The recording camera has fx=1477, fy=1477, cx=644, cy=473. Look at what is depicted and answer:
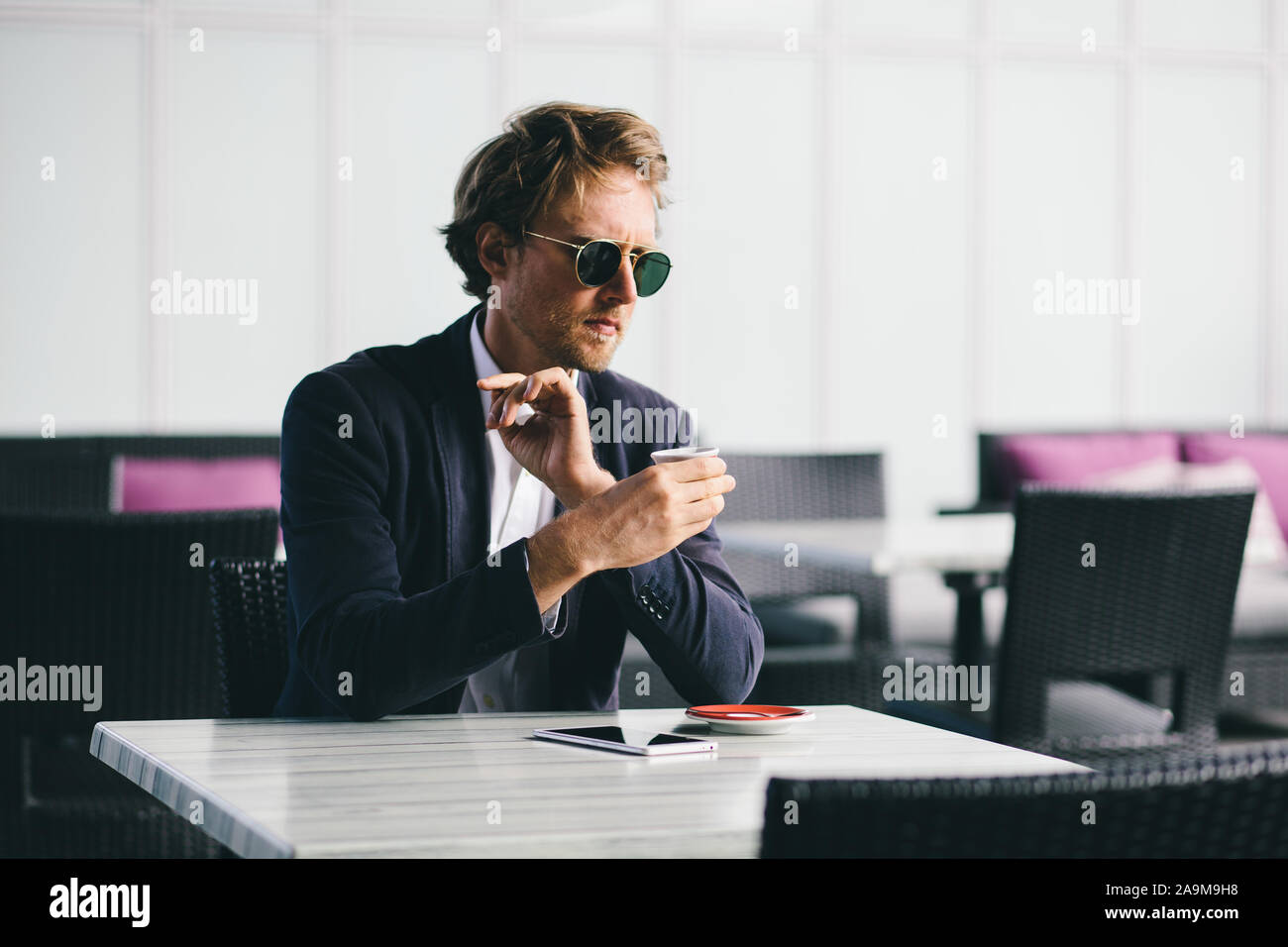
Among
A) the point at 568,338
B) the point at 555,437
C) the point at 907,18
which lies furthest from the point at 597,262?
the point at 907,18

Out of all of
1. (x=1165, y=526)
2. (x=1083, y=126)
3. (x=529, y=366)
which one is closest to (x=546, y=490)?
(x=529, y=366)

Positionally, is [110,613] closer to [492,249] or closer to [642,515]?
[492,249]

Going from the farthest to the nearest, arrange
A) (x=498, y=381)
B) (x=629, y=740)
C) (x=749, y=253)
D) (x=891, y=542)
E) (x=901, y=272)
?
(x=901, y=272), (x=749, y=253), (x=891, y=542), (x=498, y=381), (x=629, y=740)

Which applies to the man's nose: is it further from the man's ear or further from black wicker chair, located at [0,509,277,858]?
black wicker chair, located at [0,509,277,858]

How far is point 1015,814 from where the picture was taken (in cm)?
75

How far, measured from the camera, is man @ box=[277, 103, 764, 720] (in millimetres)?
1510

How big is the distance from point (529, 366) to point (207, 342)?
3.80m

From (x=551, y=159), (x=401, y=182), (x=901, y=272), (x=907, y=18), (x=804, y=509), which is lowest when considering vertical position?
(x=804, y=509)

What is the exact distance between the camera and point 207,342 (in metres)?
5.50

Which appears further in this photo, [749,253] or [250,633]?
[749,253]

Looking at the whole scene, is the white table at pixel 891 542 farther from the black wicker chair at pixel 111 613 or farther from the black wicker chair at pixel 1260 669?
the black wicker chair at pixel 111 613

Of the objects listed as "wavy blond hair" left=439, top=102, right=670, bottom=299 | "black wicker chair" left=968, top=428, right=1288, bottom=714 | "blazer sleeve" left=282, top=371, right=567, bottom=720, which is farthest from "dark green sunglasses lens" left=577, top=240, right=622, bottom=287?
"black wicker chair" left=968, top=428, right=1288, bottom=714

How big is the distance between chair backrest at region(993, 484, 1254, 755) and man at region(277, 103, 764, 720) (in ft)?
2.86

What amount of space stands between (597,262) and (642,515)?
0.48 metres
